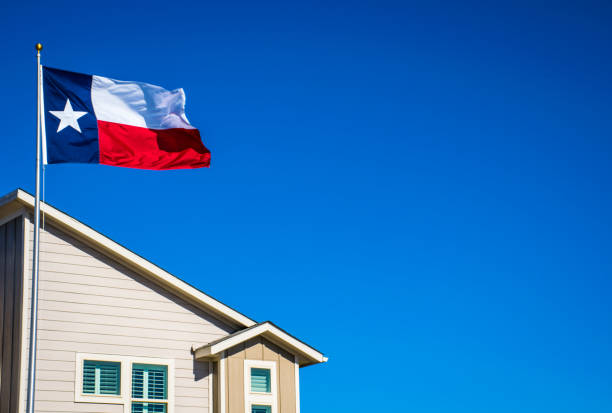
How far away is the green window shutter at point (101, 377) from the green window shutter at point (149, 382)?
1.15ft

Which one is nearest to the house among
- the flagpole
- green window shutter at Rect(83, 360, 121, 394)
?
green window shutter at Rect(83, 360, 121, 394)

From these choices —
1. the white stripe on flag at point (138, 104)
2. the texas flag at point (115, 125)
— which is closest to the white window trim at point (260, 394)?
the texas flag at point (115, 125)

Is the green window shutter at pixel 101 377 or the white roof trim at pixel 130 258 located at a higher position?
the white roof trim at pixel 130 258

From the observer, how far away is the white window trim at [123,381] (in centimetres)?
1622

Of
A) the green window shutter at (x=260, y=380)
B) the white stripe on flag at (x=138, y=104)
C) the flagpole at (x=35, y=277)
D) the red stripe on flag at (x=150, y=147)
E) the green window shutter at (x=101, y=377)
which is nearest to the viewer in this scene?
the flagpole at (x=35, y=277)

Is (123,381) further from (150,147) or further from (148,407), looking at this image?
(150,147)

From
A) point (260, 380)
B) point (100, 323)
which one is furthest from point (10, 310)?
point (260, 380)

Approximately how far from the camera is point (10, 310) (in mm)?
16422

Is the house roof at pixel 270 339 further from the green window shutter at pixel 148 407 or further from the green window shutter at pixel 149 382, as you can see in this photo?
the green window shutter at pixel 148 407

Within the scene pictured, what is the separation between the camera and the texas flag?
14430mm

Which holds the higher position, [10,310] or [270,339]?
[10,310]

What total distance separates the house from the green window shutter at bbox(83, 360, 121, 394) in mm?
20

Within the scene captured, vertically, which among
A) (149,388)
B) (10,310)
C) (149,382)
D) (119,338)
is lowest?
(149,388)

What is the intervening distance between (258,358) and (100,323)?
3443mm
